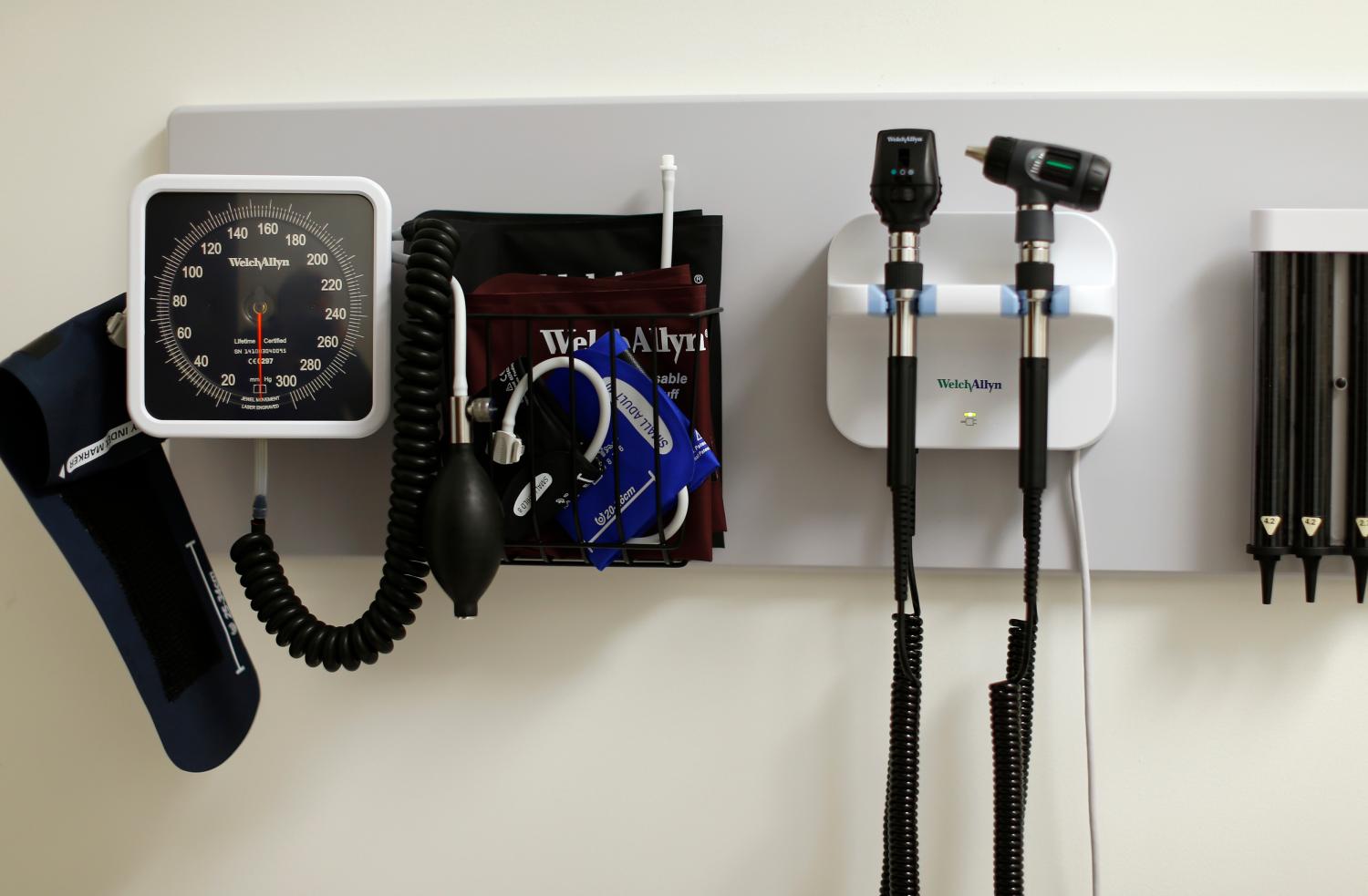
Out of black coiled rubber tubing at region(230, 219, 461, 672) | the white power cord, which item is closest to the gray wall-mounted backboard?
the white power cord

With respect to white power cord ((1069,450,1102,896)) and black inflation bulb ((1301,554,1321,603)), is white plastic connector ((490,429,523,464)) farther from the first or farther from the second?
black inflation bulb ((1301,554,1321,603))

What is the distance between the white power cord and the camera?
0.75 metres

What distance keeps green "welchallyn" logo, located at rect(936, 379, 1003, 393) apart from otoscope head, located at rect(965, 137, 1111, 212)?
148mm

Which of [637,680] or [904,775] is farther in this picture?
[637,680]

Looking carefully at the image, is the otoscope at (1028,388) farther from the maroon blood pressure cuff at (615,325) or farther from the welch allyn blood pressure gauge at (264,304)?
the welch allyn blood pressure gauge at (264,304)

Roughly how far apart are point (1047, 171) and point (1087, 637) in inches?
15.0

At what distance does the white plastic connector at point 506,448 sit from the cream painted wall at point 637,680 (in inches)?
7.2

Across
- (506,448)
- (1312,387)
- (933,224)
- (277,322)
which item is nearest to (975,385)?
(933,224)

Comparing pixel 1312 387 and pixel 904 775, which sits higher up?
pixel 1312 387

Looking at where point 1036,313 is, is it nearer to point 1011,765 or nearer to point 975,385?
point 975,385

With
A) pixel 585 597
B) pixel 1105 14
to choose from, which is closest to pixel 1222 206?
pixel 1105 14

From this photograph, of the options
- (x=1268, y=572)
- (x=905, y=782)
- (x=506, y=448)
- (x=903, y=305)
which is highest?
(x=903, y=305)

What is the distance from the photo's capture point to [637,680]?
2.66 ft

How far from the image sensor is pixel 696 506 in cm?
69
